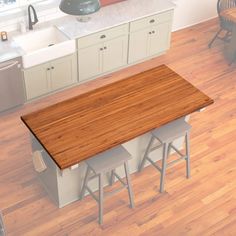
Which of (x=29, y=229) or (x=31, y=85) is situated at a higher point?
(x=31, y=85)

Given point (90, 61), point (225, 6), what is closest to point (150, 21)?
point (90, 61)

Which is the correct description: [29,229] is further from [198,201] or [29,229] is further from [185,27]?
[185,27]

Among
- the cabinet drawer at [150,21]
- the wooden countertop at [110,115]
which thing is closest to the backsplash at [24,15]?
the cabinet drawer at [150,21]

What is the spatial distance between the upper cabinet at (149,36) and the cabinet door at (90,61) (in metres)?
0.55

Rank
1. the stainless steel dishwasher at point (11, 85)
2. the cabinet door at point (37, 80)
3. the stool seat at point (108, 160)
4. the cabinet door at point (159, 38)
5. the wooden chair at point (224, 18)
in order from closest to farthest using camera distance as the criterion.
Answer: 1. the stool seat at point (108, 160)
2. the stainless steel dishwasher at point (11, 85)
3. the cabinet door at point (37, 80)
4. the cabinet door at point (159, 38)
5. the wooden chair at point (224, 18)

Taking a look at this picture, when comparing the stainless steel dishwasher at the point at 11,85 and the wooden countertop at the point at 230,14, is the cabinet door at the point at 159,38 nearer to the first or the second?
the wooden countertop at the point at 230,14

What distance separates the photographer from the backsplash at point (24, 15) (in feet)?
19.3

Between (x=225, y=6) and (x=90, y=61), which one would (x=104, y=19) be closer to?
(x=90, y=61)

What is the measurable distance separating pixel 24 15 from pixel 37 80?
92 cm

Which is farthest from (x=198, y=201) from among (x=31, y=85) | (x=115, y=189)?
(x=31, y=85)

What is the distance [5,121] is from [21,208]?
144 centimetres

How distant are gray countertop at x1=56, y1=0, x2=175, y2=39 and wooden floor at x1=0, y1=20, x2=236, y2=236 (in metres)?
0.94

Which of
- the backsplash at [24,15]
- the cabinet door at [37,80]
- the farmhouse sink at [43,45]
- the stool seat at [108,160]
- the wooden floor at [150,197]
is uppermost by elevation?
the backsplash at [24,15]

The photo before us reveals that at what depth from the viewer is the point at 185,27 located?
789cm
